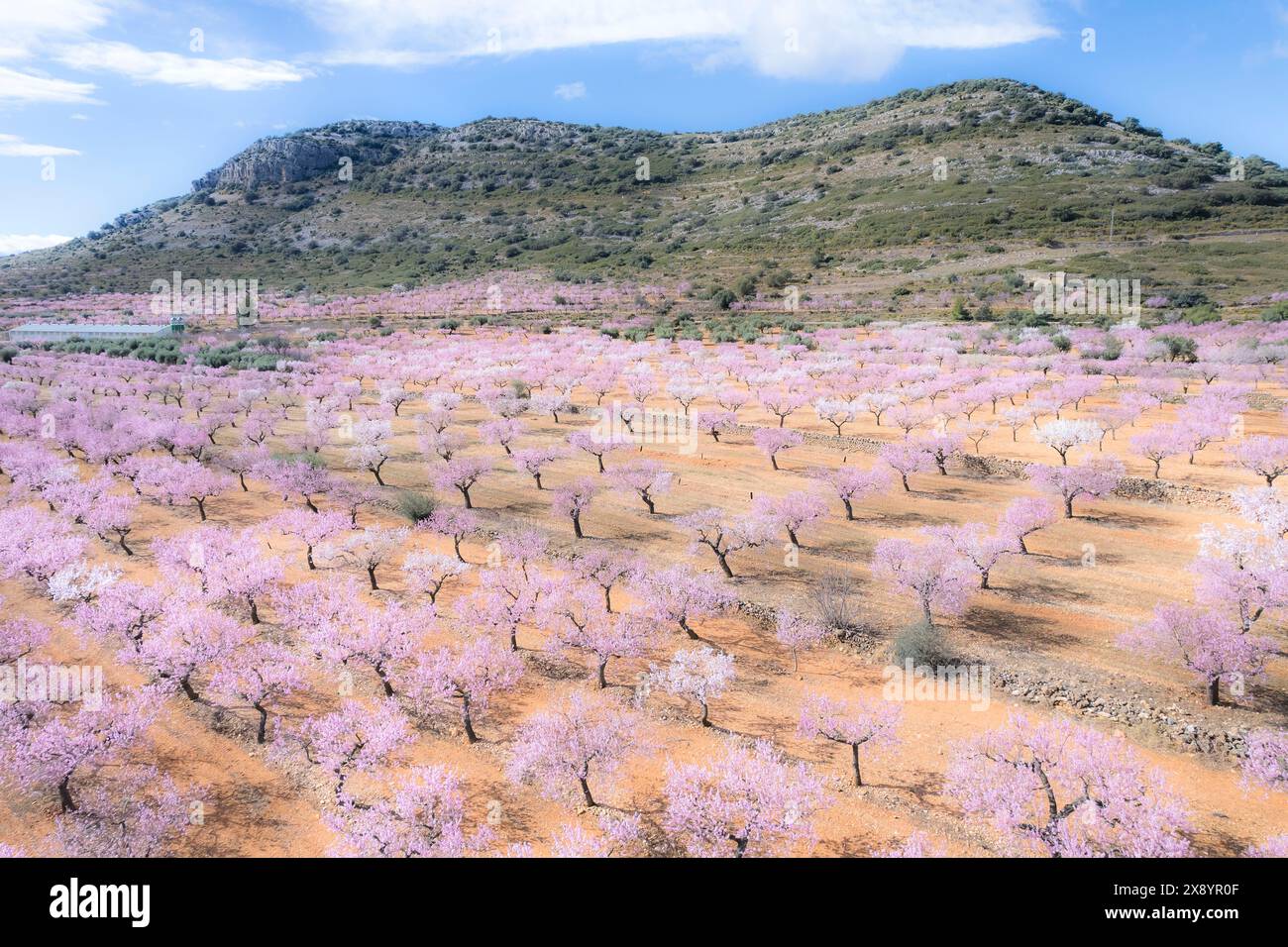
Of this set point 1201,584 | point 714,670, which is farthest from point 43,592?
point 1201,584

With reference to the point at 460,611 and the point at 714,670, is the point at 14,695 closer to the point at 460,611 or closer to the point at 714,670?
the point at 460,611

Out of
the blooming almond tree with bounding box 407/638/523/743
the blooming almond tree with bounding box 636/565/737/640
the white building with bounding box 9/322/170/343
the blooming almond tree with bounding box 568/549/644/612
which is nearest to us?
the blooming almond tree with bounding box 407/638/523/743

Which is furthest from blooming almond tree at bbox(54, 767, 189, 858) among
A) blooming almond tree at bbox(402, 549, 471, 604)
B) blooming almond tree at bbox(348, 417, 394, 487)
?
blooming almond tree at bbox(348, 417, 394, 487)

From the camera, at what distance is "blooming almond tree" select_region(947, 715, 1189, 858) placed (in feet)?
34.3

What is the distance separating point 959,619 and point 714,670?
8.08 metres

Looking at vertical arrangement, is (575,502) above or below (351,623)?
above

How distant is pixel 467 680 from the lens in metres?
16.0

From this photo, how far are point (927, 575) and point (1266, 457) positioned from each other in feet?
62.2

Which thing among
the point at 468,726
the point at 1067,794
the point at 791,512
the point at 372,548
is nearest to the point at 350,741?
the point at 468,726

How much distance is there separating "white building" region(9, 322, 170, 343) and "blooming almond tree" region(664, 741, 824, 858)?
87.9m

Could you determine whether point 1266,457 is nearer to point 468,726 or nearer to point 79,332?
point 468,726

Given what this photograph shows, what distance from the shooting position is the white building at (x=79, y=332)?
77375 millimetres

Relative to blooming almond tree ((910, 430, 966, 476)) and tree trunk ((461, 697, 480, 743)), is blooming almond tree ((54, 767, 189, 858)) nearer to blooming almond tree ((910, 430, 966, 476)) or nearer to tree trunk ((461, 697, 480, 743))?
tree trunk ((461, 697, 480, 743))

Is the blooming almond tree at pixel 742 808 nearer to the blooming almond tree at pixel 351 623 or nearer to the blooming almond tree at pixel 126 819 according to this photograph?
the blooming almond tree at pixel 351 623
